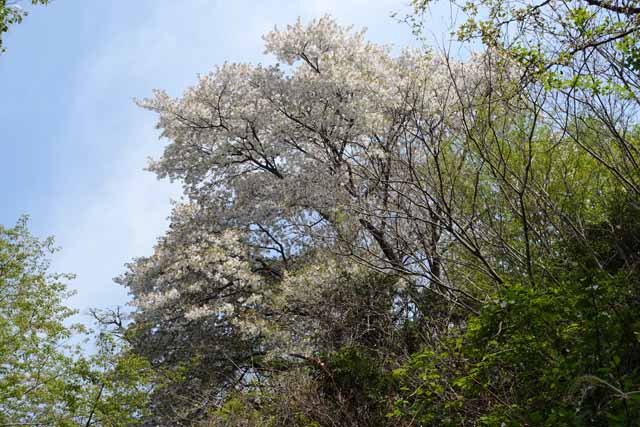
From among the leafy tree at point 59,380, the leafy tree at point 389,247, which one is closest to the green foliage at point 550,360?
the leafy tree at point 389,247

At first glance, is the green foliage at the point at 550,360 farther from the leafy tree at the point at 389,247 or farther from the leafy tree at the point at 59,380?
the leafy tree at the point at 59,380

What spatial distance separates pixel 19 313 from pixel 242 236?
19.4 feet

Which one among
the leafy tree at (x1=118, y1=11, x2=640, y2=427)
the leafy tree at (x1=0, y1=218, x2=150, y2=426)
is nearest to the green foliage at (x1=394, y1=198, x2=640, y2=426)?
the leafy tree at (x1=118, y1=11, x2=640, y2=427)

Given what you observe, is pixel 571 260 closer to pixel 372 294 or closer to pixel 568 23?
pixel 568 23

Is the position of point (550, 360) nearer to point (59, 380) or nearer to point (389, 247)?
point (389, 247)

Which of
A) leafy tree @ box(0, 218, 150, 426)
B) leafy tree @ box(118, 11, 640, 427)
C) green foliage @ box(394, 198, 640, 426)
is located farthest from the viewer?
leafy tree @ box(0, 218, 150, 426)

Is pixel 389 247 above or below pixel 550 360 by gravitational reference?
above

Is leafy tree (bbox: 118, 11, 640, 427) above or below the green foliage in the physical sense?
above

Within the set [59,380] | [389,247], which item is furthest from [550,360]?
[59,380]

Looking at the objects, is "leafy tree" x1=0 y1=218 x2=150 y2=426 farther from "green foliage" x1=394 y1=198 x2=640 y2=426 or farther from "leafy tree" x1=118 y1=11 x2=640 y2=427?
"green foliage" x1=394 y1=198 x2=640 y2=426

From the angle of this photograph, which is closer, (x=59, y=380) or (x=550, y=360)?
(x=550, y=360)

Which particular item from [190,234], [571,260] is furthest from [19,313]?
[571,260]

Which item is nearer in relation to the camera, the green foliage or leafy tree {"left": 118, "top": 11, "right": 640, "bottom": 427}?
the green foliage

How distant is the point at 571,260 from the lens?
594 cm
